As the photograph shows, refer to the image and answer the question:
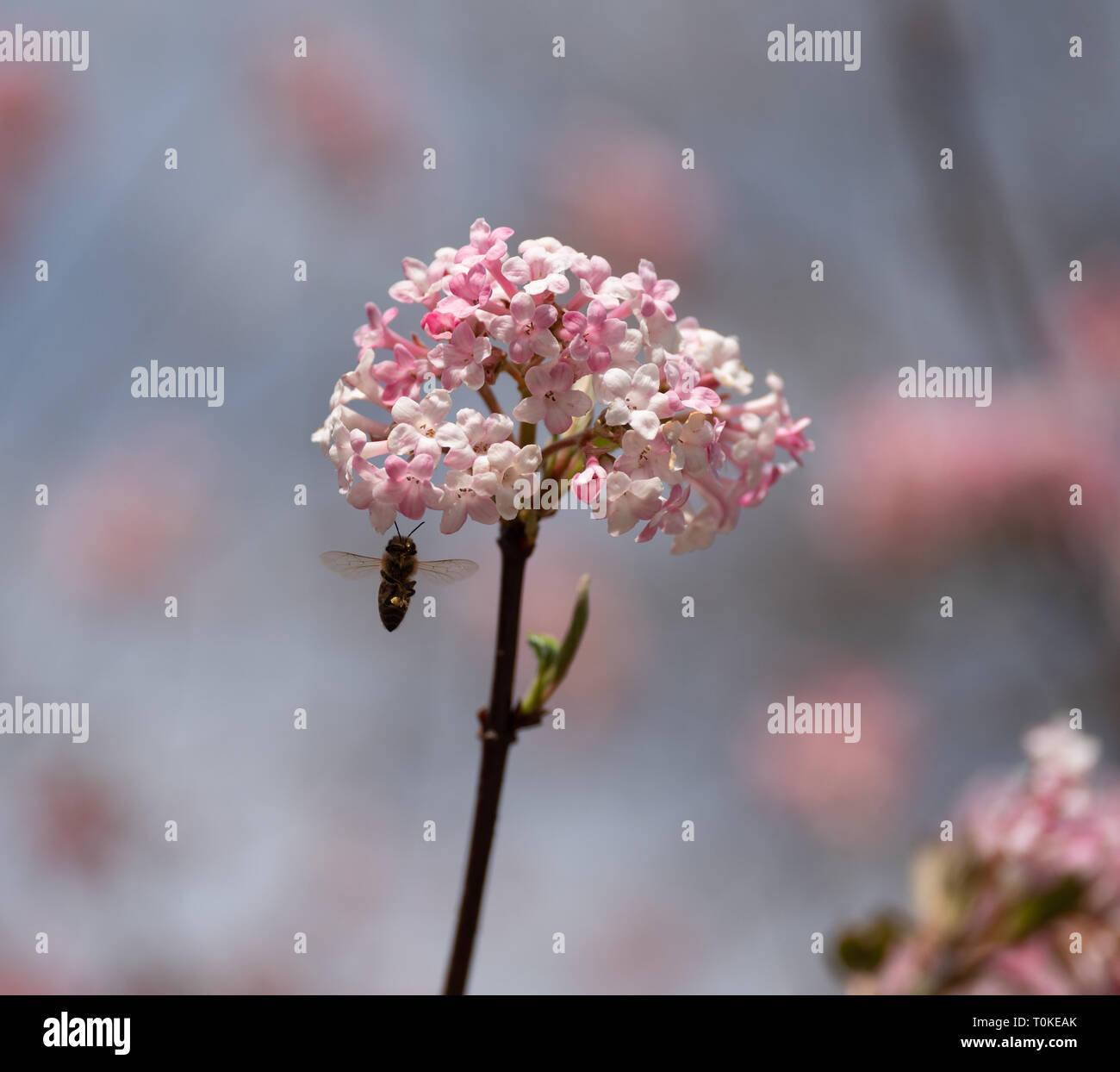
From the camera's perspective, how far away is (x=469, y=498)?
163 centimetres

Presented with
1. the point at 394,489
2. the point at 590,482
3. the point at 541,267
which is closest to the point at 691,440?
the point at 590,482

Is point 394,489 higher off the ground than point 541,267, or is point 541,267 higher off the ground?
point 541,267

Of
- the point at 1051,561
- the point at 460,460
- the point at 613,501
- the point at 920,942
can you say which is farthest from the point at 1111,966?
the point at 1051,561

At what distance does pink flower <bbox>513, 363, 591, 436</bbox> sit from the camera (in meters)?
1.65

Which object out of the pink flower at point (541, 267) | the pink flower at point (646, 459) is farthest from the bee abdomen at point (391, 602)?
the pink flower at point (541, 267)

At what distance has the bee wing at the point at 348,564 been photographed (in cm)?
206

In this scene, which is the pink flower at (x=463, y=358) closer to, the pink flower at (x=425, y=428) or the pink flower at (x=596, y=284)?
the pink flower at (x=425, y=428)

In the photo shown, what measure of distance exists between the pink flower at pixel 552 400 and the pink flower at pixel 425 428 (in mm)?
115

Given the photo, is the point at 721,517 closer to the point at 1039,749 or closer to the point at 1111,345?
the point at 1039,749

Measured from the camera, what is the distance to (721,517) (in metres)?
1.90

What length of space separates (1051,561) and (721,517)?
366cm

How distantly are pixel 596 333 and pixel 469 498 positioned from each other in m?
0.35

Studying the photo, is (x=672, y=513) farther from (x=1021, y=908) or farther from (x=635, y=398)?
(x=1021, y=908)

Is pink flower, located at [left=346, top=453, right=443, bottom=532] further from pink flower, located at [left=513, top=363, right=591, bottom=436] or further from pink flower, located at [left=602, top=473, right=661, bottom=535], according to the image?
pink flower, located at [left=602, top=473, right=661, bottom=535]
